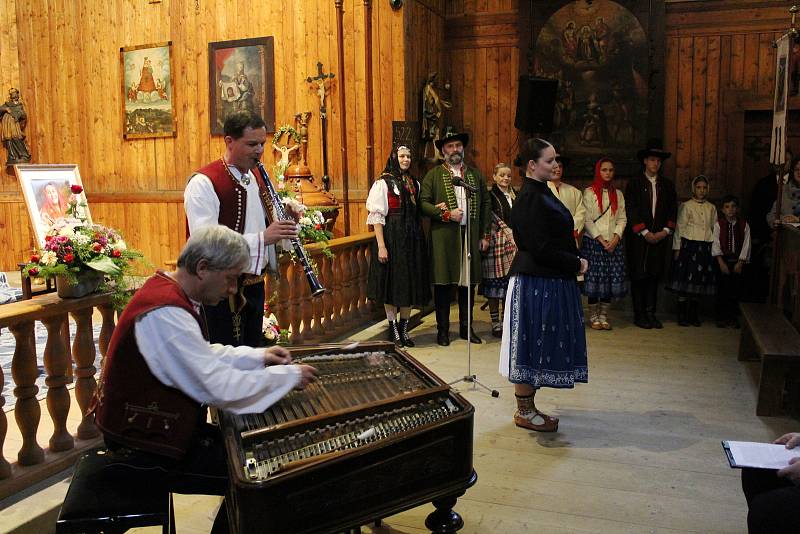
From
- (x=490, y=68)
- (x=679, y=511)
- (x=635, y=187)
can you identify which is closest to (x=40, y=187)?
(x=490, y=68)

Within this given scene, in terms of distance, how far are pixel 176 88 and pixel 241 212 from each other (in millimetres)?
5781

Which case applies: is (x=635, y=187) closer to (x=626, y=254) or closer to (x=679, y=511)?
(x=626, y=254)

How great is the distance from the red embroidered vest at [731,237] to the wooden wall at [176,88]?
3141 mm

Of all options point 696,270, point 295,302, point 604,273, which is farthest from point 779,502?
point 696,270

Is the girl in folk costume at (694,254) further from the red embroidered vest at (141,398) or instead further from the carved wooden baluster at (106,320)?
the red embroidered vest at (141,398)

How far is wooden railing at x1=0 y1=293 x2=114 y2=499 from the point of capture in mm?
2869

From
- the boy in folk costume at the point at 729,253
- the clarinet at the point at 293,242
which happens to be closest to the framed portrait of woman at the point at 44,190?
the clarinet at the point at 293,242

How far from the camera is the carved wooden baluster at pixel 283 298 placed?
16.0 feet

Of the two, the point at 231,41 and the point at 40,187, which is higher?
the point at 231,41

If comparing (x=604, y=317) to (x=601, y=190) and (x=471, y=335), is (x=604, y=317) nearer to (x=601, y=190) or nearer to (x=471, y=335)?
(x=601, y=190)

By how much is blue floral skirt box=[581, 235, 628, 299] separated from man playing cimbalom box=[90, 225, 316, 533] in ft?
15.5

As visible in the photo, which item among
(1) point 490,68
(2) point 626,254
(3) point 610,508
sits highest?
(1) point 490,68

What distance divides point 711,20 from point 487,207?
3.39m

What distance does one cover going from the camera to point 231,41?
7.66 m
